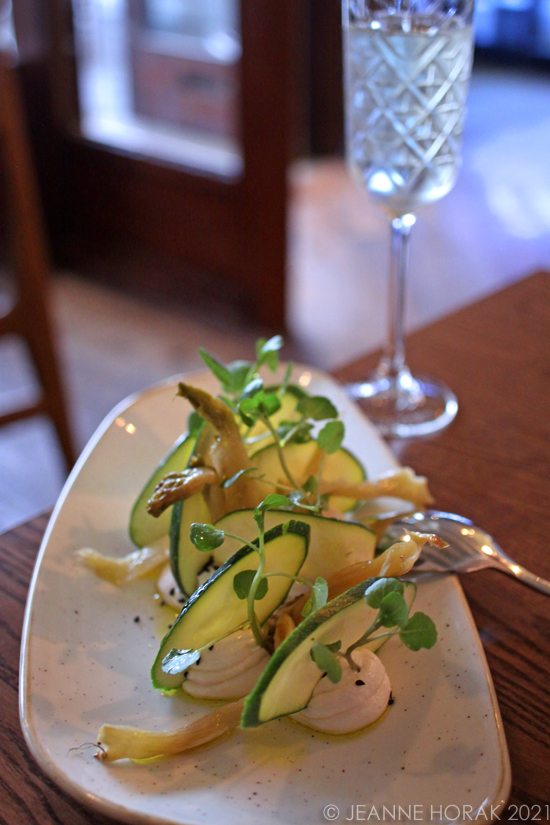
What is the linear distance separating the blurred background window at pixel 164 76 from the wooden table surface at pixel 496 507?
48.5 inches

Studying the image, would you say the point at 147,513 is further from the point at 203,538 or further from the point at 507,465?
the point at 507,465

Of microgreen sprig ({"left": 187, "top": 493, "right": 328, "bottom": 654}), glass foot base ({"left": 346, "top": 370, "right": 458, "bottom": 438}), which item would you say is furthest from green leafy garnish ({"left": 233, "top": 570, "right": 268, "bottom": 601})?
glass foot base ({"left": 346, "top": 370, "right": 458, "bottom": 438})

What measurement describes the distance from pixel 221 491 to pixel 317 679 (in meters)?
0.13

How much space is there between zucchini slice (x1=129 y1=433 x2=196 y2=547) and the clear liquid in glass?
0.28 metres

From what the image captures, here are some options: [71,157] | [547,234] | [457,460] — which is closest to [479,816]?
[457,460]

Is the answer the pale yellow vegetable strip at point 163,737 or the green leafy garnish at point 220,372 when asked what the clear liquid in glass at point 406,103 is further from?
the pale yellow vegetable strip at point 163,737

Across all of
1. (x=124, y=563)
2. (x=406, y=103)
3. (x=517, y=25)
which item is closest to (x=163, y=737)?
(x=124, y=563)

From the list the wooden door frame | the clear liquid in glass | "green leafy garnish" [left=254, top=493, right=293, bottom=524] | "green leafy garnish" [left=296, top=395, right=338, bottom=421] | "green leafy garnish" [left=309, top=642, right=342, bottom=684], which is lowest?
the wooden door frame

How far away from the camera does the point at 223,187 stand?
2002mm

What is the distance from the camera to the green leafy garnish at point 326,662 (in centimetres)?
34

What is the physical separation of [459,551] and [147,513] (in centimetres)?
19

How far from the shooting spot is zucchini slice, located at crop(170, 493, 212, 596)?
45cm

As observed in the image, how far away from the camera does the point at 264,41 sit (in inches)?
68.1

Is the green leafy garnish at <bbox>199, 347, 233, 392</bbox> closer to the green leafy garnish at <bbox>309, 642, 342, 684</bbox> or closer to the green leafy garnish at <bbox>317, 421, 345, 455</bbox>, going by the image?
the green leafy garnish at <bbox>317, 421, 345, 455</bbox>
